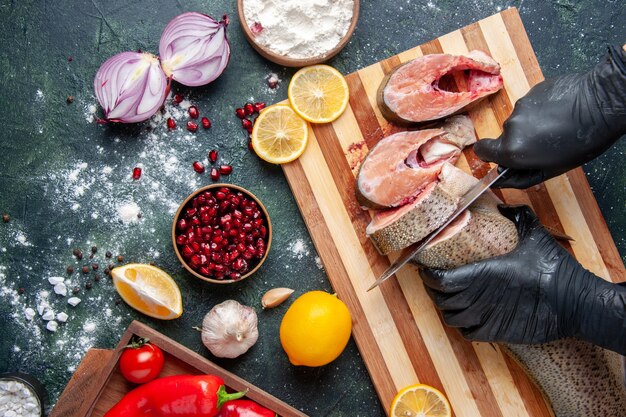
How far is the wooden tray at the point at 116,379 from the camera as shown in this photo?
2582mm

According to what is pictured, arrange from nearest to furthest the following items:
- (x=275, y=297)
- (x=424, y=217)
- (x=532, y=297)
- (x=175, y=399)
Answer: (x=175, y=399)
(x=424, y=217)
(x=532, y=297)
(x=275, y=297)

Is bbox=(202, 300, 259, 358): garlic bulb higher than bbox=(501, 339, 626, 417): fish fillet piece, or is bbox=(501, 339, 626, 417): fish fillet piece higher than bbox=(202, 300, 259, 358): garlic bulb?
bbox=(202, 300, 259, 358): garlic bulb

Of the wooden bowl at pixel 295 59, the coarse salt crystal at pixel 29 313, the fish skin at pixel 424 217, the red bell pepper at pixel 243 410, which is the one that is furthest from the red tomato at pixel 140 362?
the wooden bowl at pixel 295 59

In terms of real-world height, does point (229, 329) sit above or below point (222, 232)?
below

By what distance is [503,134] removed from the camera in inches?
105

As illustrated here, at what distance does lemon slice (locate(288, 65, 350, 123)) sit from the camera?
2.79m

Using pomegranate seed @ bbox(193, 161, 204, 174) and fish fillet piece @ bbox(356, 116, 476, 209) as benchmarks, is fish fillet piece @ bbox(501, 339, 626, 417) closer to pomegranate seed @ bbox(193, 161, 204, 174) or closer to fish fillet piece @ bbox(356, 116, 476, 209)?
fish fillet piece @ bbox(356, 116, 476, 209)

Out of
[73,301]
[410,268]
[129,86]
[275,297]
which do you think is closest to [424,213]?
[410,268]

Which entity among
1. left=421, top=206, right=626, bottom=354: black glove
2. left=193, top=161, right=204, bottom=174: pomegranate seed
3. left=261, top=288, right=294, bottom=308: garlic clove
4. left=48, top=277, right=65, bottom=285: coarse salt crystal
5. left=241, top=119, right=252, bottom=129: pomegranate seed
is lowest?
left=421, top=206, right=626, bottom=354: black glove

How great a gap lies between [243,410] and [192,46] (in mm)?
1479

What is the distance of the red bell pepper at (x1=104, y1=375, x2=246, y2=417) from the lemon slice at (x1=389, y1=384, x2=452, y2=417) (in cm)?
74

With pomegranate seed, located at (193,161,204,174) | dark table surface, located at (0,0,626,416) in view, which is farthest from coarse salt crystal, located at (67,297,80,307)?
pomegranate seed, located at (193,161,204,174)

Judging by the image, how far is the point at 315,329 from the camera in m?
2.57

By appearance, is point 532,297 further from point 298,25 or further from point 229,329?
point 298,25
